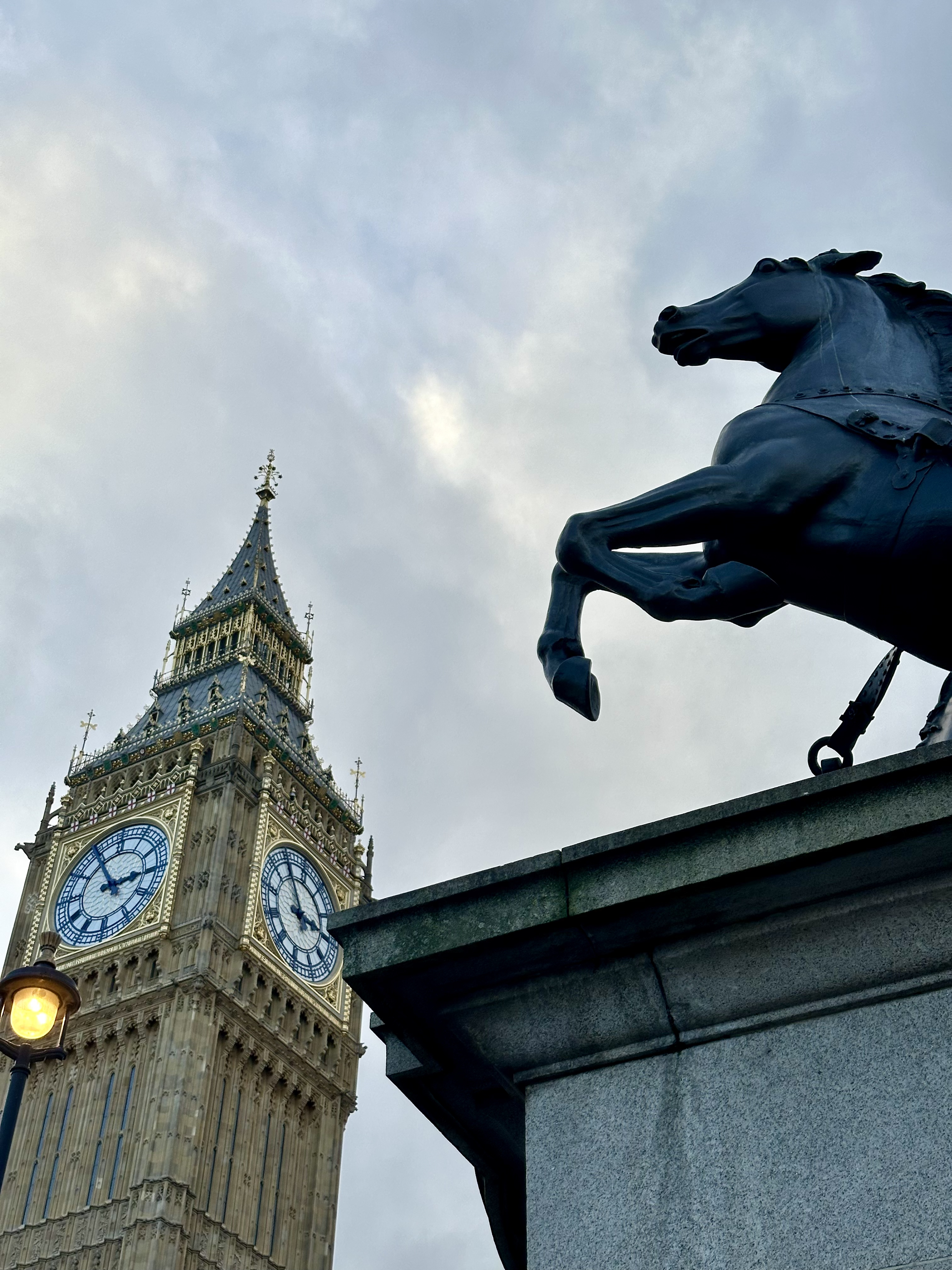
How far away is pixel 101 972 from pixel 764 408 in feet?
153

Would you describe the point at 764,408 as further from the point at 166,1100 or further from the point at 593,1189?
the point at 166,1100

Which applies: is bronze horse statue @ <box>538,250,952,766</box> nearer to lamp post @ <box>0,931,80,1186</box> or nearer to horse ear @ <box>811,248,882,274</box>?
horse ear @ <box>811,248,882,274</box>

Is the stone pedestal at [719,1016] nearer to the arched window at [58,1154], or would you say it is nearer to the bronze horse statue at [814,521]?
the bronze horse statue at [814,521]

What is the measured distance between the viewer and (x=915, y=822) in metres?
3.73

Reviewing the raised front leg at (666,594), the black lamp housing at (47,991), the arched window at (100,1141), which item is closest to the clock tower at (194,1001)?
the arched window at (100,1141)

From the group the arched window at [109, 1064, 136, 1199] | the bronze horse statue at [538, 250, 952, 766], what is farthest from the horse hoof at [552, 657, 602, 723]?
the arched window at [109, 1064, 136, 1199]

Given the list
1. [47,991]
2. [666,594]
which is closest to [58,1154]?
[47,991]

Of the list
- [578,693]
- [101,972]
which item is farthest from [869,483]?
[101,972]

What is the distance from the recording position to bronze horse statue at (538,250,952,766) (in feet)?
15.6

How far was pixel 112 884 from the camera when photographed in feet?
168

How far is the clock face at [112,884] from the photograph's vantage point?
49750 millimetres

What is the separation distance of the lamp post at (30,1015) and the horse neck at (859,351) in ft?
22.0

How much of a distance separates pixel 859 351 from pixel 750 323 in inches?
18.1

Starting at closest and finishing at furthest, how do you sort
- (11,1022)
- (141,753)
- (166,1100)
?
(11,1022) < (166,1100) < (141,753)
